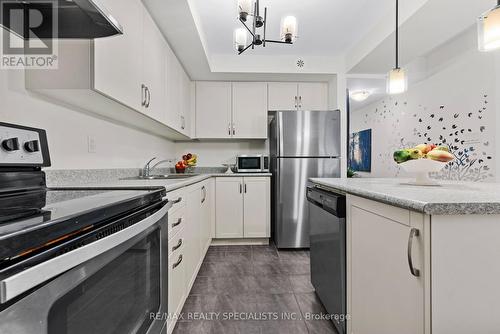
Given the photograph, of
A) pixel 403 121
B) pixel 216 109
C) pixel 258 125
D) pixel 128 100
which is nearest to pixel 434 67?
pixel 403 121

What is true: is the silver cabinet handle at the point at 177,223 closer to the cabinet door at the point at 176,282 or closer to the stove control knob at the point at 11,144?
the cabinet door at the point at 176,282

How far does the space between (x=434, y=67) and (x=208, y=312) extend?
3.81 meters

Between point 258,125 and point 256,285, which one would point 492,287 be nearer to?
point 256,285

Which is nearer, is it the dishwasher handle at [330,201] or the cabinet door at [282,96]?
the dishwasher handle at [330,201]

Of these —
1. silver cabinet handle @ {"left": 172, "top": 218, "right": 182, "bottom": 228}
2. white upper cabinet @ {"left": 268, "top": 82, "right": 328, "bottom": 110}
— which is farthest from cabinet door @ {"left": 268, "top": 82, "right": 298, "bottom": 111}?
silver cabinet handle @ {"left": 172, "top": 218, "right": 182, "bottom": 228}

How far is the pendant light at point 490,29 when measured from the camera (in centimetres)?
118

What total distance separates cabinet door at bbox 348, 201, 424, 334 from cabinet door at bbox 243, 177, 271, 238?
191 cm

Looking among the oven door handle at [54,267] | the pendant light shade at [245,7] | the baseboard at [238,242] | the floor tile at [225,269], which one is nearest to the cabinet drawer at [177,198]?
the oven door handle at [54,267]

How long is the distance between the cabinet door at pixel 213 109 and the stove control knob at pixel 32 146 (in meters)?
2.47

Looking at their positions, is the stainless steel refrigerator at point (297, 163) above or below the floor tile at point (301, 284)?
above

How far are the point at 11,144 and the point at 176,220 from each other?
875mm

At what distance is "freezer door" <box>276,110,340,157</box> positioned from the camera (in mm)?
3049

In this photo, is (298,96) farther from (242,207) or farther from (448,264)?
(448,264)

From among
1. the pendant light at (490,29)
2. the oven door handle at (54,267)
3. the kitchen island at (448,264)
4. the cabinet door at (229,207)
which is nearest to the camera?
the oven door handle at (54,267)
